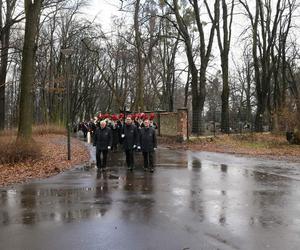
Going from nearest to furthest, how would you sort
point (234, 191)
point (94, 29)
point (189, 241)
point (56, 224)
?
point (189, 241) < point (56, 224) < point (234, 191) < point (94, 29)

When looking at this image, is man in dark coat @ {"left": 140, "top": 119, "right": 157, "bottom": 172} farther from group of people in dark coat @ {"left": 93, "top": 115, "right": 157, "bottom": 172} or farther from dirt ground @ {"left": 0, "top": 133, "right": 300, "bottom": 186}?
dirt ground @ {"left": 0, "top": 133, "right": 300, "bottom": 186}

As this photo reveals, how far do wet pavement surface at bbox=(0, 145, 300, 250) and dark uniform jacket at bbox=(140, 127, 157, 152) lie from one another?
966mm

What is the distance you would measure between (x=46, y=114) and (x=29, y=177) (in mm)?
47399

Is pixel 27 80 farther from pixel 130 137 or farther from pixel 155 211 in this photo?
→ pixel 155 211

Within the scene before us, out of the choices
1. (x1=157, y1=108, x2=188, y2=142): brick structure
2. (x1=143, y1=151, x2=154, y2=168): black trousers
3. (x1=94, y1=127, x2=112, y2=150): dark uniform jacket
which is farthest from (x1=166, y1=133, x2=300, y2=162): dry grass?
(x1=94, y1=127, x2=112, y2=150): dark uniform jacket

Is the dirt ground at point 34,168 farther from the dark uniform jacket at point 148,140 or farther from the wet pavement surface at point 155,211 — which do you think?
the dark uniform jacket at point 148,140

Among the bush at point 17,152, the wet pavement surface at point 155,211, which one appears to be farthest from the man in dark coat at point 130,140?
the bush at point 17,152

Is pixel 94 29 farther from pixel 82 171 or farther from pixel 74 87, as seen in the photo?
pixel 82 171

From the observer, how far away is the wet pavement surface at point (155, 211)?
6895 millimetres

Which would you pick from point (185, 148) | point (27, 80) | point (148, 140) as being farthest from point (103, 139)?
point (185, 148)

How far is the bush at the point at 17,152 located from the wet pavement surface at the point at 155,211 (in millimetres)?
3456

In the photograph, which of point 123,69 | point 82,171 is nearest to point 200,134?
point 82,171

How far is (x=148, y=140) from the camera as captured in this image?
50.2 feet

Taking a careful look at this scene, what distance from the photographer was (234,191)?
1116 centimetres
